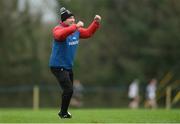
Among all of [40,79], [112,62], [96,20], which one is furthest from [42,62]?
[96,20]

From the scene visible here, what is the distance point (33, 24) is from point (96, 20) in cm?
4207

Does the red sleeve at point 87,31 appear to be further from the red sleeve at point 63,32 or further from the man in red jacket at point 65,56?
the red sleeve at point 63,32

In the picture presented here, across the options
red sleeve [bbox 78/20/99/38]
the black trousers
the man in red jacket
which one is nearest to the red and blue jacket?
the man in red jacket

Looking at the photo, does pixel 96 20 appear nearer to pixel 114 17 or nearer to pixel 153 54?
→ pixel 153 54

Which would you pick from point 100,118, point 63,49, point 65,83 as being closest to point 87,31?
point 63,49

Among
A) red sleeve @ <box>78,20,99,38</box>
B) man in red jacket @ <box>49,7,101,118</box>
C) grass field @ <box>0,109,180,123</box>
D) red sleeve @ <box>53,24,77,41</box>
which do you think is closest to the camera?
red sleeve @ <box>53,24,77,41</box>

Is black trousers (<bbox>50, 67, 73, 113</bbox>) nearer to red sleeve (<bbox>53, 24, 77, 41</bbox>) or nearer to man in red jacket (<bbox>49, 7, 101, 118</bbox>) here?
man in red jacket (<bbox>49, 7, 101, 118</bbox>)

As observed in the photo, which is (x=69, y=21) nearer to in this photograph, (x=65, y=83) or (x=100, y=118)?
(x=65, y=83)

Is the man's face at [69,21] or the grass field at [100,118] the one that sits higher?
the man's face at [69,21]

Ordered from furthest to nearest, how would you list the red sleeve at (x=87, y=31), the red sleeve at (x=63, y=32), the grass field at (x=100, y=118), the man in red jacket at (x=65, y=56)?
the red sleeve at (x=87, y=31) < the man in red jacket at (x=65, y=56) < the grass field at (x=100, y=118) < the red sleeve at (x=63, y=32)

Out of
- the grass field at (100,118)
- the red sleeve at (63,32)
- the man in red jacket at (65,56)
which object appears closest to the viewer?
the red sleeve at (63,32)

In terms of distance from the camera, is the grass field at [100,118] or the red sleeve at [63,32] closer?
the red sleeve at [63,32]

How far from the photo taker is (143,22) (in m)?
59.8

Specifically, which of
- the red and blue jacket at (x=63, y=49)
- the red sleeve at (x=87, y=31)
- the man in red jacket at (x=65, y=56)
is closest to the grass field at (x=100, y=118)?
the man in red jacket at (x=65, y=56)
